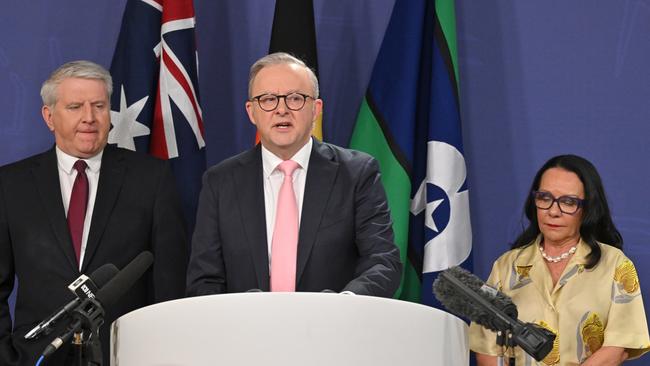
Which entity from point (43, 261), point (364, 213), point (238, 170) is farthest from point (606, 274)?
point (43, 261)

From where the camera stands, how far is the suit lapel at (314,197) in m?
3.66

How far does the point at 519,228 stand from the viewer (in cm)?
517

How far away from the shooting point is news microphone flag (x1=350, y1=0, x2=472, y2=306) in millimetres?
4801

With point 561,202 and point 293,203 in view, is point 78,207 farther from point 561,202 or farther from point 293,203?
point 561,202

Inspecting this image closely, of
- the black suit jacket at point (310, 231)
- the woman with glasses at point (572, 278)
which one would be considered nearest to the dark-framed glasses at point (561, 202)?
the woman with glasses at point (572, 278)

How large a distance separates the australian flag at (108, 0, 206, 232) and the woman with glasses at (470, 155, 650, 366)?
1368mm

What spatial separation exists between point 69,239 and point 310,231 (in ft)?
3.09

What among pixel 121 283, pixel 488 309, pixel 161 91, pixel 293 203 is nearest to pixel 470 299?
pixel 488 309

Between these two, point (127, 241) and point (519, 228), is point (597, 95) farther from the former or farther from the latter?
point (127, 241)

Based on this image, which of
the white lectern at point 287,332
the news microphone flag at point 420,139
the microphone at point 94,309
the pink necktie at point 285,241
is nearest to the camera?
the white lectern at point 287,332

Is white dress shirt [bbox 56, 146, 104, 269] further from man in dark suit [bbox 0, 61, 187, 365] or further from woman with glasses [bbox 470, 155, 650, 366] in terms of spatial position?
woman with glasses [bbox 470, 155, 650, 366]

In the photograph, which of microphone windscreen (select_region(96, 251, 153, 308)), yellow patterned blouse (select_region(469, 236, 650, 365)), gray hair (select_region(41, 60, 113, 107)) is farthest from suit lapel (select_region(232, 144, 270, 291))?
yellow patterned blouse (select_region(469, 236, 650, 365))

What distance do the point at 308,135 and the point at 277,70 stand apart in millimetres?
239

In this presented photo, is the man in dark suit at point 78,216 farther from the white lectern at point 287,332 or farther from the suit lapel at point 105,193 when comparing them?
the white lectern at point 287,332
